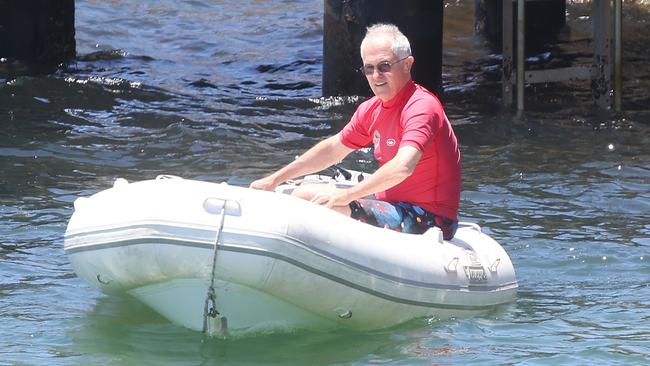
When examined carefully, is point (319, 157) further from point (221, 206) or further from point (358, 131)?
point (221, 206)

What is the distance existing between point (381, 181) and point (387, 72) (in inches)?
21.3

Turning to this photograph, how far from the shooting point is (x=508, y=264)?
5.82 metres

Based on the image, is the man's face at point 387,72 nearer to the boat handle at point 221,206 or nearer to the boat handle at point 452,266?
the boat handle at point 452,266

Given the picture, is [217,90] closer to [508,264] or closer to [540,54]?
[540,54]

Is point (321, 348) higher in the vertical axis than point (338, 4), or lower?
lower

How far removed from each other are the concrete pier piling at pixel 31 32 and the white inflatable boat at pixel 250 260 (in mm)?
8635

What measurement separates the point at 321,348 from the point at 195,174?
4163 mm

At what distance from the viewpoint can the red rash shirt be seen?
5426mm

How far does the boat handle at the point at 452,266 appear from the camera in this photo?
5.38 metres

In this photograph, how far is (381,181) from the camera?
5160mm

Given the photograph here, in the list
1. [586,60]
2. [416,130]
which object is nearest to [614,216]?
[416,130]

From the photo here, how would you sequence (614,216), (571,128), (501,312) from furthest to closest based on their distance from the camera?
(571,128) → (614,216) → (501,312)

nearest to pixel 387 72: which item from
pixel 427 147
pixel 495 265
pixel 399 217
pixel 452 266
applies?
pixel 427 147

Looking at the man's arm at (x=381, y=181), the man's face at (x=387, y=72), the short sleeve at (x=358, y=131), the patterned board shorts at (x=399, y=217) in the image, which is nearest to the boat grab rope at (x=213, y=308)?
the man's arm at (x=381, y=181)
